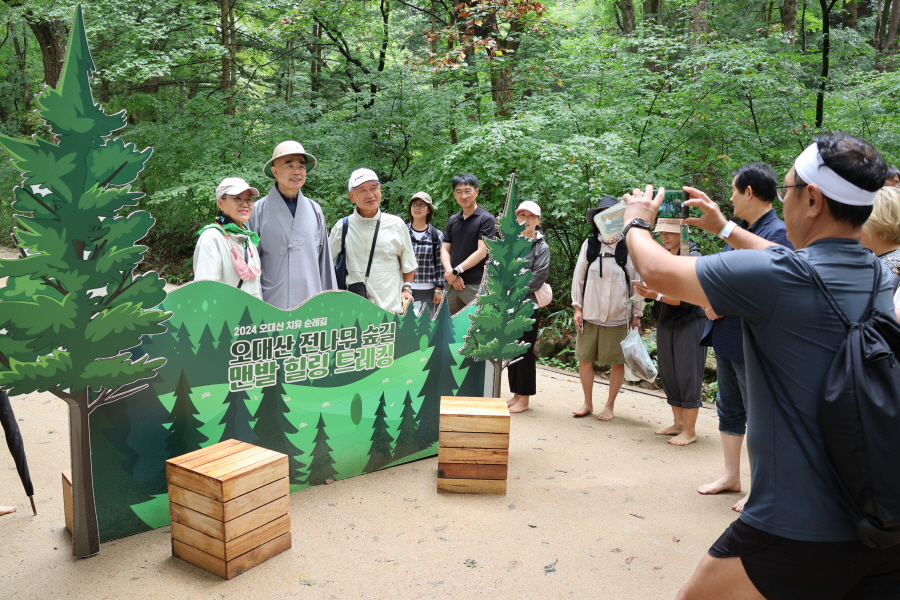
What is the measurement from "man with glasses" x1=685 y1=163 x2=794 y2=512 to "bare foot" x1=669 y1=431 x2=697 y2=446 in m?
0.72

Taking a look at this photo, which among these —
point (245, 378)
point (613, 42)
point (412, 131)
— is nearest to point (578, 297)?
point (245, 378)

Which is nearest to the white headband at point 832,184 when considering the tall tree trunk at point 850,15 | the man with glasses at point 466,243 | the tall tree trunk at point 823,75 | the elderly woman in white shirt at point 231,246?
the elderly woman in white shirt at point 231,246

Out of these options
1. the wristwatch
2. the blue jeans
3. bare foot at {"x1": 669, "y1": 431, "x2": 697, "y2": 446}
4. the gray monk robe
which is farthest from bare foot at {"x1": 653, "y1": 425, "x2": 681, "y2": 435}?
the wristwatch

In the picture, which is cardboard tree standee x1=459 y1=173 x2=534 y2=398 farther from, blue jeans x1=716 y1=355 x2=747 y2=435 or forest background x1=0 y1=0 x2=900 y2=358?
forest background x1=0 y1=0 x2=900 y2=358

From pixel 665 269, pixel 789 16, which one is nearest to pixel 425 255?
pixel 665 269

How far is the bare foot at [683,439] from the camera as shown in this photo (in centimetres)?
486

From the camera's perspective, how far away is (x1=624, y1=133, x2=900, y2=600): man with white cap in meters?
1.48

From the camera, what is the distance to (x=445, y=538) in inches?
129

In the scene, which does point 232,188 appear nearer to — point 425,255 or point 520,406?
point 425,255

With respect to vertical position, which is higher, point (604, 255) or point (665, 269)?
point (665, 269)

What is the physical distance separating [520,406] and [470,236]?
1.54m

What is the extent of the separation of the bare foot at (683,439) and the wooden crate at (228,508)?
306 centimetres

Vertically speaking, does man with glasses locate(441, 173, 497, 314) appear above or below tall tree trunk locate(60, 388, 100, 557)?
above

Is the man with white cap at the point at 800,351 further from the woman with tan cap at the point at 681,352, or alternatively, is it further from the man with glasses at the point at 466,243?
the man with glasses at the point at 466,243
